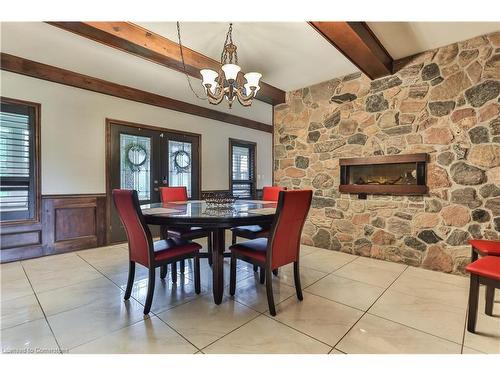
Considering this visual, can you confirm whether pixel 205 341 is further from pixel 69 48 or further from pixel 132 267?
pixel 69 48

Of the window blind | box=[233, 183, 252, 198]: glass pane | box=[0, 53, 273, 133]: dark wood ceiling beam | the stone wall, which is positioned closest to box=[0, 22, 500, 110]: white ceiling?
box=[0, 53, 273, 133]: dark wood ceiling beam

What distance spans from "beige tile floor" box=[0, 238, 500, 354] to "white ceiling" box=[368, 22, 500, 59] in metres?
2.49

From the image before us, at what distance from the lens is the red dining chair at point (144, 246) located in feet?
5.76

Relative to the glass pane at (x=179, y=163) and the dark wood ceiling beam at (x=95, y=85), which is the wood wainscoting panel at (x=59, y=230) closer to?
the glass pane at (x=179, y=163)

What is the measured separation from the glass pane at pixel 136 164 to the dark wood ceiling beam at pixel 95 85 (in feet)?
2.19

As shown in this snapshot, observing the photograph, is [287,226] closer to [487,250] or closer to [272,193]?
[272,193]

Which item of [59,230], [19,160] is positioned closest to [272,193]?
[59,230]

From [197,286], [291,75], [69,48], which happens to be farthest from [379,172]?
[69,48]

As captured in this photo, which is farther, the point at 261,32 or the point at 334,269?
the point at 334,269

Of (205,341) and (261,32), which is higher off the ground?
(261,32)

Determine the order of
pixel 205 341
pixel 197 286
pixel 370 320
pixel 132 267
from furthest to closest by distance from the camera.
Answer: pixel 197 286, pixel 132 267, pixel 370 320, pixel 205 341

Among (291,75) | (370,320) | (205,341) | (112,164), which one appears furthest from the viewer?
(112,164)
